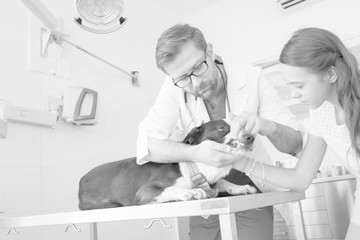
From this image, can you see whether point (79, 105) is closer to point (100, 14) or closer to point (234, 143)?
point (100, 14)

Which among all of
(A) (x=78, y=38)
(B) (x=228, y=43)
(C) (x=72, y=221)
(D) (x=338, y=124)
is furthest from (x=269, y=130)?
(B) (x=228, y=43)

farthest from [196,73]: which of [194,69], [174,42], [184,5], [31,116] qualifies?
[184,5]

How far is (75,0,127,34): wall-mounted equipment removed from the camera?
3.98 feet

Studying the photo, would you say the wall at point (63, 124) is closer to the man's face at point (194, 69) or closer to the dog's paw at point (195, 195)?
the man's face at point (194, 69)

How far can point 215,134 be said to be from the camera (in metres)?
1.26

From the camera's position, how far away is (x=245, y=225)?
1.24m

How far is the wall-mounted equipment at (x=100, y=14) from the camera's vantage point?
1212 millimetres

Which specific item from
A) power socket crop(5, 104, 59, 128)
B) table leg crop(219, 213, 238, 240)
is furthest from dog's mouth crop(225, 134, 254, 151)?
power socket crop(5, 104, 59, 128)

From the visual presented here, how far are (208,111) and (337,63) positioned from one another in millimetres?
526

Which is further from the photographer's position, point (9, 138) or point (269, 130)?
point (9, 138)

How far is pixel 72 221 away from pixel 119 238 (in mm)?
1278

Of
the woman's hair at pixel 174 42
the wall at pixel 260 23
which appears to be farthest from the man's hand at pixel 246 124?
the wall at pixel 260 23

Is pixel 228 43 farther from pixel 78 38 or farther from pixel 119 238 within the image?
pixel 119 238

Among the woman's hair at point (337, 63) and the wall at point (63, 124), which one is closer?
the woman's hair at point (337, 63)
